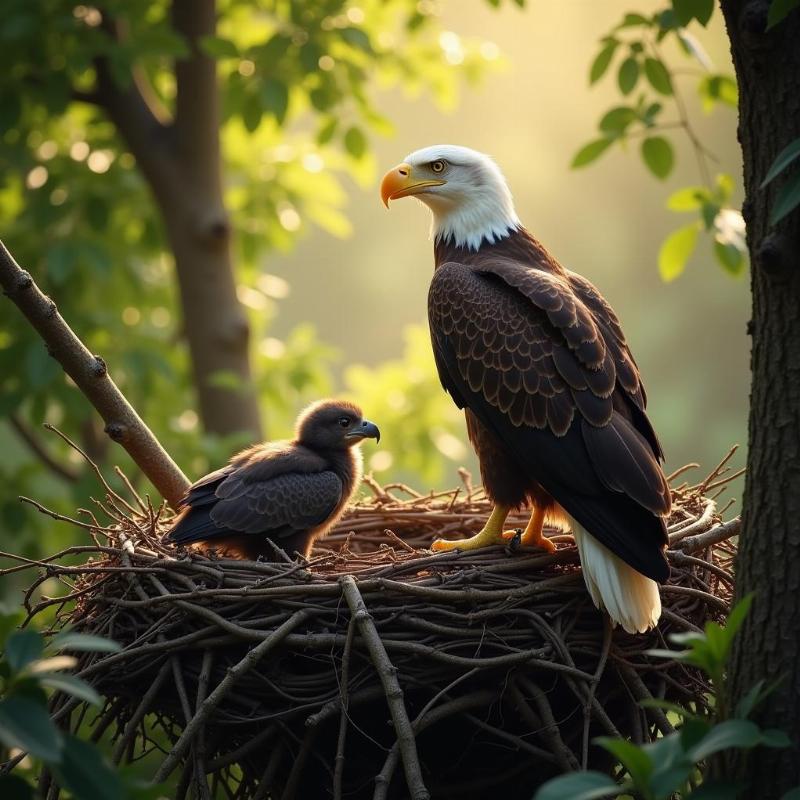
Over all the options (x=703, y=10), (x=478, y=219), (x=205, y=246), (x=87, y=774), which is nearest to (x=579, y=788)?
(x=87, y=774)

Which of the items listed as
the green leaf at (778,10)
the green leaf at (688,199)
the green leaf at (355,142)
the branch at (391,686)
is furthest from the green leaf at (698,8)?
the green leaf at (355,142)

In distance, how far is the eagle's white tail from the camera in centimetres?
359

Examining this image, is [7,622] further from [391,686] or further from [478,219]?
[478,219]

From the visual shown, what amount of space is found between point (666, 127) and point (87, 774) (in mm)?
4201

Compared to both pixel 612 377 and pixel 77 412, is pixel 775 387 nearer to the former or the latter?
pixel 612 377

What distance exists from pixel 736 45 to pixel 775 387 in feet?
2.77

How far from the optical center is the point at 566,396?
405 centimetres

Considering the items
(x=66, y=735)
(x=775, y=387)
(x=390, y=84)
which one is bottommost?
(x=775, y=387)

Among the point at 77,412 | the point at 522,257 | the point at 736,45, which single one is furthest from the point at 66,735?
the point at 77,412

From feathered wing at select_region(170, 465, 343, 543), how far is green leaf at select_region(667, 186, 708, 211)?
1.95 meters

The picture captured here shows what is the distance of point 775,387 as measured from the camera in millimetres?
2871

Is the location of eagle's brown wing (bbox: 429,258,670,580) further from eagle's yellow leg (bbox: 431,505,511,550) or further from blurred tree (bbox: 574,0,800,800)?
blurred tree (bbox: 574,0,800,800)

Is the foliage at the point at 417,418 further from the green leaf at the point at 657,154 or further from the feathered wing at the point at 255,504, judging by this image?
the feathered wing at the point at 255,504

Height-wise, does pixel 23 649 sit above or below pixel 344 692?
above
